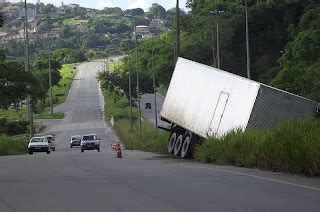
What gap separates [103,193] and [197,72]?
62.2 ft

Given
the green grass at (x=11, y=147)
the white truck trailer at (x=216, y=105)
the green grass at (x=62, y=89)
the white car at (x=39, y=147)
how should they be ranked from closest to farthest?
the white truck trailer at (x=216, y=105) → the white car at (x=39, y=147) → the green grass at (x=11, y=147) → the green grass at (x=62, y=89)

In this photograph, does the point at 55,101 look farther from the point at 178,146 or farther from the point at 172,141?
the point at 178,146

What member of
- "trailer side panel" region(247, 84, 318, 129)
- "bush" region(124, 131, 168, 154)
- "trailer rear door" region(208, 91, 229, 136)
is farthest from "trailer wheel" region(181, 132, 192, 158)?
"bush" region(124, 131, 168, 154)

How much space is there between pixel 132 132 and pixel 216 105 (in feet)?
151

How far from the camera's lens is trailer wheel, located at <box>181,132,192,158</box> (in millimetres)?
34009

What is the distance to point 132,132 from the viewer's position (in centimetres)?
7644

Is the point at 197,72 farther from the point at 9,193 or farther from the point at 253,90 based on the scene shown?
the point at 9,193

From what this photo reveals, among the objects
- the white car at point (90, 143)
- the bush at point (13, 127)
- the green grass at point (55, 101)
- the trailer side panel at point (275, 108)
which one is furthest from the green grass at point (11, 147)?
the green grass at point (55, 101)

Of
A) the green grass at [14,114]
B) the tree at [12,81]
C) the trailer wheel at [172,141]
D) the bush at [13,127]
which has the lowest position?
the green grass at [14,114]

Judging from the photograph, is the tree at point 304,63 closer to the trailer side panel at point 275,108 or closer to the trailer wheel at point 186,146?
the trailer wheel at point 186,146

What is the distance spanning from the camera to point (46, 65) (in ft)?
518

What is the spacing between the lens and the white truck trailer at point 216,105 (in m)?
28.2

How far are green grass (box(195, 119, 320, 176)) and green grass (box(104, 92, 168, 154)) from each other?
15.3 metres

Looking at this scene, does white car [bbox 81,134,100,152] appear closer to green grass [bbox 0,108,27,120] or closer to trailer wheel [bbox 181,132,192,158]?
trailer wheel [bbox 181,132,192,158]
